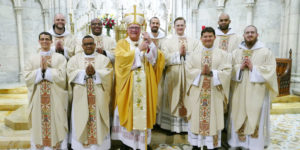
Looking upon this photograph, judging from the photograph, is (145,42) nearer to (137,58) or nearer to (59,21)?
(137,58)

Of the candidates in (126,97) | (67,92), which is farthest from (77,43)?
(126,97)

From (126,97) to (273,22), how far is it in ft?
23.0

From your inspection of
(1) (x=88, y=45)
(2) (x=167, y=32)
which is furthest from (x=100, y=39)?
(2) (x=167, y=32)

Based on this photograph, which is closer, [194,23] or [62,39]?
[62,39]

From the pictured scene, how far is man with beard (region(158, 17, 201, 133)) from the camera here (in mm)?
3973

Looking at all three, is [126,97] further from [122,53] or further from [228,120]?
[228,120]

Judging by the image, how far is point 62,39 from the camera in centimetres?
417

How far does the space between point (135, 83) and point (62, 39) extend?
187 cm

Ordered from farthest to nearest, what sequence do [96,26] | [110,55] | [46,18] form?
[46,18], [96,26], [110,55]

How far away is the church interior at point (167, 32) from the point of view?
4.70 m

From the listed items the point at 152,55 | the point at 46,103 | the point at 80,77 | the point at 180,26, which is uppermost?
the point at 180,26

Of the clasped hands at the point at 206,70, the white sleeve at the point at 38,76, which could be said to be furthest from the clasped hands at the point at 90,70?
the clasped hands at the point at 206,70

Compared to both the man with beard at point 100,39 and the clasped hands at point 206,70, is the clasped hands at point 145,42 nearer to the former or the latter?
the clasped hands at point 206,70

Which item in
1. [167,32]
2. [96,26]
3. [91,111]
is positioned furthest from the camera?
[167,32]
